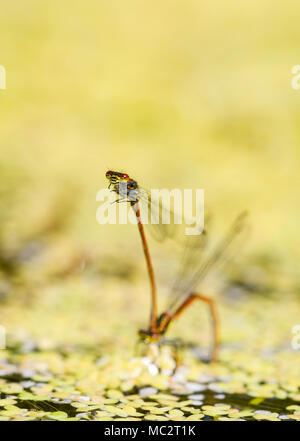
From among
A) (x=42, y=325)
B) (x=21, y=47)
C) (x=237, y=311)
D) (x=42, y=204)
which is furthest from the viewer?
(x=21, y=47)

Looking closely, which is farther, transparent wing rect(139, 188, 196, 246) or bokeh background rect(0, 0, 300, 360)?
bokeh background rect(0, 0, 300, 360)

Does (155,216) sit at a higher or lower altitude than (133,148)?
lower

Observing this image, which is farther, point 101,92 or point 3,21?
point 3,21

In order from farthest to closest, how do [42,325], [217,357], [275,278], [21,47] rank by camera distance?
[21,47] → [275,278] → [42,325] → [217,357]

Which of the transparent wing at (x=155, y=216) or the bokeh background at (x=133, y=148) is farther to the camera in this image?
the bokeh background at (x=133, y=148)

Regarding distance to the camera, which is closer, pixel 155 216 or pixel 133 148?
pixel 155 216

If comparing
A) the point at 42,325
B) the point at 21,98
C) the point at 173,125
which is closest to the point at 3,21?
the point at 21,98

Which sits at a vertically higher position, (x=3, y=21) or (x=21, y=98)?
(x=3, y=21)

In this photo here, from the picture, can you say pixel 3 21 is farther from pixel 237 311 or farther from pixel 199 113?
pixel 237 311
